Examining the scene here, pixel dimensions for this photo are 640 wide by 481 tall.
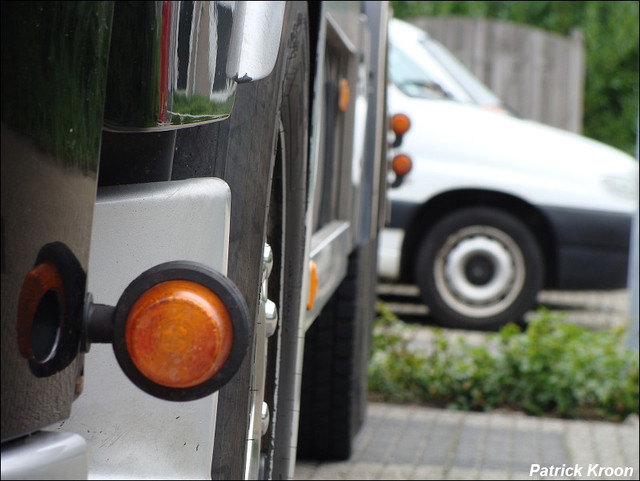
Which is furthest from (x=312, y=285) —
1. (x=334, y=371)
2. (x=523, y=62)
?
(x=523, y=62)

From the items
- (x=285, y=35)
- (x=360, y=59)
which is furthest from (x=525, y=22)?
(x=285, y=35)

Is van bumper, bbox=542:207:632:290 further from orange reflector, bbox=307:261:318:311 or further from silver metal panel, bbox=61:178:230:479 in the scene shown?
silver metal panel, bbox=61:178:230:479

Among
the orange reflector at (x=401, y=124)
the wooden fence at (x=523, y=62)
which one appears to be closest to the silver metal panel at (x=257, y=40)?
the orange reflector at (x=401, y=124)

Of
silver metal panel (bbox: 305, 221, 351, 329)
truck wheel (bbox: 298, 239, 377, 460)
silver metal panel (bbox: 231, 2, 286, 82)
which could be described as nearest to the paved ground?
truck wheel (bbox: 298, 239, 377, 460)

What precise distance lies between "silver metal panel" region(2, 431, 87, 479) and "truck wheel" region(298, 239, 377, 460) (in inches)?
87.0

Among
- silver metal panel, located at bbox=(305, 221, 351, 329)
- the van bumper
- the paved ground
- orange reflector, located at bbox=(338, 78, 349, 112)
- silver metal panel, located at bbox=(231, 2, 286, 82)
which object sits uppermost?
silver metal panel, located at bbox=(231, 2, 286, 82)

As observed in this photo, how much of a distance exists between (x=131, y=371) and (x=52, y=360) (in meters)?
0.09

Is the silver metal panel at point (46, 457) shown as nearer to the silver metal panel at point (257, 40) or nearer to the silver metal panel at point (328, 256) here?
the silver metal panel at point (257, 40)

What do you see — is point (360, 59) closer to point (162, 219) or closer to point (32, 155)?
point (162, 219)

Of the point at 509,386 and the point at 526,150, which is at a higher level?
the point at 526,150

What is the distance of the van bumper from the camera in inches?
267

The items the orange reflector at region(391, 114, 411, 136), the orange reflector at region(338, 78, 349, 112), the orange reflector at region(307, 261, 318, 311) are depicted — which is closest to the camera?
the orange reflector at region(307, 261, 318, 311)

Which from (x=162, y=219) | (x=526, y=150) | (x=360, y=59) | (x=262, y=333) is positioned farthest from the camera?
(x=526, y=150)

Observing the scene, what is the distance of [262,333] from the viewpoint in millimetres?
1645
